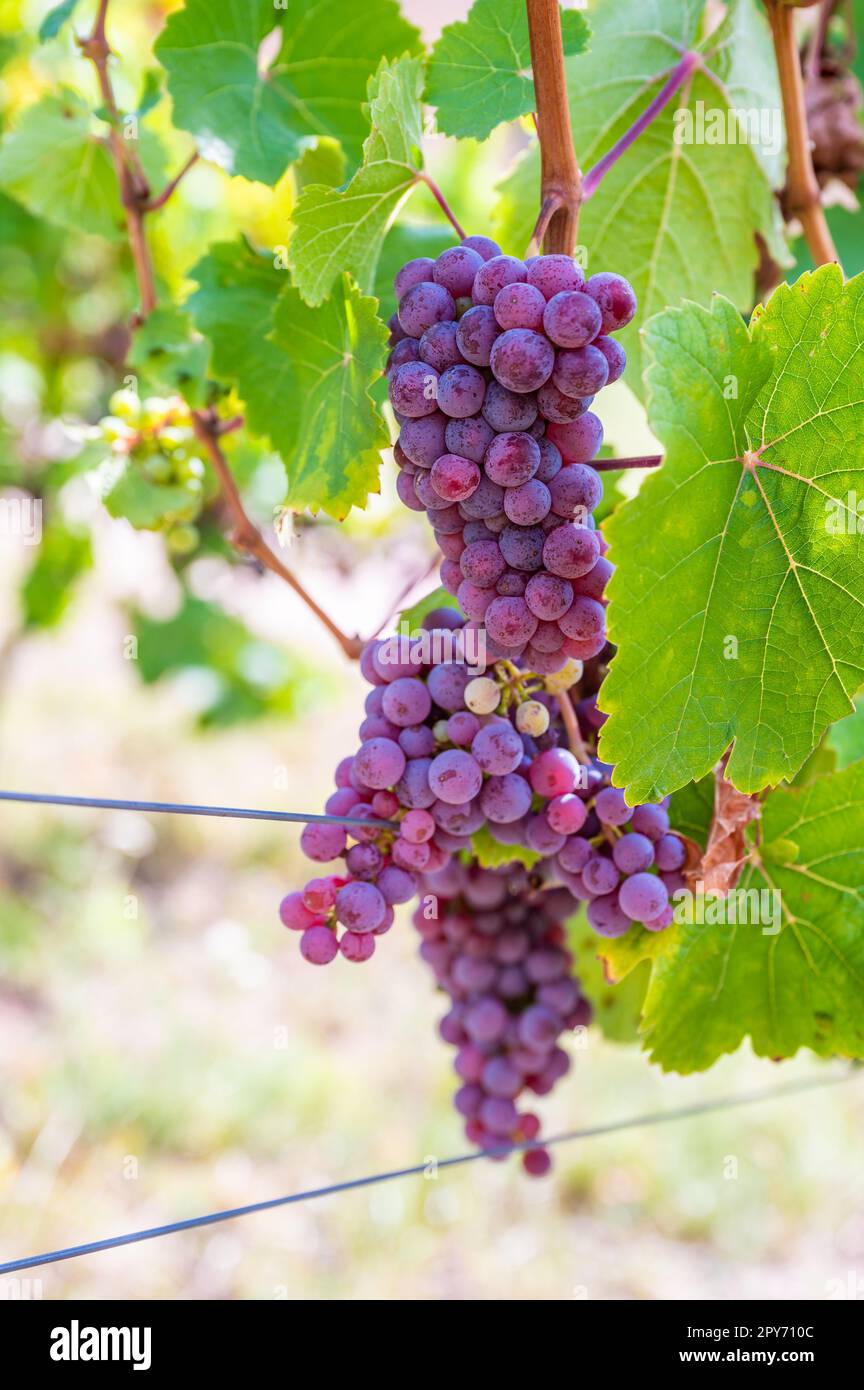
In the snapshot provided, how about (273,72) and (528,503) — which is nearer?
(528,503)

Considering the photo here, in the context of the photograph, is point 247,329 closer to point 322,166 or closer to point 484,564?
point 322,166

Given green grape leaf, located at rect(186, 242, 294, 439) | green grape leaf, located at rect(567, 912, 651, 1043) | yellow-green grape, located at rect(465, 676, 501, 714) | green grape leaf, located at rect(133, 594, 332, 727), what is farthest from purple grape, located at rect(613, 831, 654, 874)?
green grape leaf, located at rect(133, 594, 332, 727)

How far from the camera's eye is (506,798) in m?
0.62

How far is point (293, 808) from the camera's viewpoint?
135 inches

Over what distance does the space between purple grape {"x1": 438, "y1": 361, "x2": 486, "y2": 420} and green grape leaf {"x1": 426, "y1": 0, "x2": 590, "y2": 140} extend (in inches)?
7.7

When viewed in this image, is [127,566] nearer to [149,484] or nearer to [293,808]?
[293,808]

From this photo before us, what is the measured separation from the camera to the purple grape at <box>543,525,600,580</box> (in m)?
0.54

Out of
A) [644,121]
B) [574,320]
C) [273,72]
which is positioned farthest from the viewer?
[273,72]

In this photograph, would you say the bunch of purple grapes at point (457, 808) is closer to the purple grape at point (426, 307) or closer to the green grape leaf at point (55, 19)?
the purple grape at point (426, 307)

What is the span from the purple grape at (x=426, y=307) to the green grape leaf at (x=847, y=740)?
486 millimetres

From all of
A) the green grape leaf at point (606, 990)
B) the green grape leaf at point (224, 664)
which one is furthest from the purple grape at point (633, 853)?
the green grape leaf at point (224, 664)

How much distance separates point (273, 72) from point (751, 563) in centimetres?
55

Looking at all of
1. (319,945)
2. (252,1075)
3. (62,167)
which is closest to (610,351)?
(319,945)
